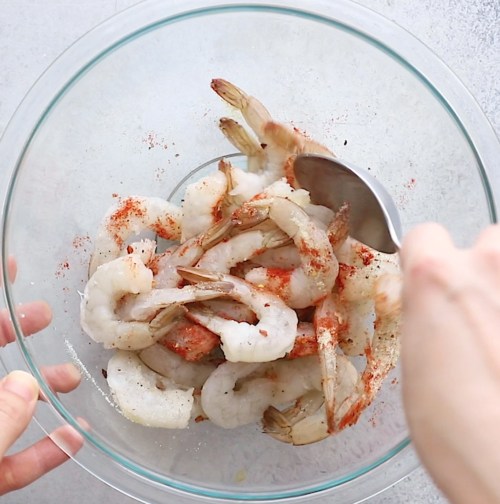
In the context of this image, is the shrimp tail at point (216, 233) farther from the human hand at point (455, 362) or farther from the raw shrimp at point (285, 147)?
the human hand at point (455, 362)

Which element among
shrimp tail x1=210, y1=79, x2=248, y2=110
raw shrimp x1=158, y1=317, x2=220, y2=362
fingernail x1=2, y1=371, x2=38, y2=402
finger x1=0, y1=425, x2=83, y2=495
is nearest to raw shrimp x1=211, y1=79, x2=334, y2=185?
shrimp tail x1=210, y1=79, x2=248, y2=110

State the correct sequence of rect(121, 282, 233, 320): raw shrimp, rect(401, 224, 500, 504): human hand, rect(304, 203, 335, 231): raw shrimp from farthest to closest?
rect(304, 203, 335, 231): raw shrimp < rect(121, 282, 233, 320): raw shrimp < rect(401, 224, 500, 504): human hand

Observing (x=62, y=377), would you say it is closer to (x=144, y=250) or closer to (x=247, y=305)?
(x=144, y=250)

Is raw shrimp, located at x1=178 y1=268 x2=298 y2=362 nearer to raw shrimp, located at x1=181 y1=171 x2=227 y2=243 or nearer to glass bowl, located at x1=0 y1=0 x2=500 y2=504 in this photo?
raw shrimp, located at x1=181 y1=171 x2=227 y2=243

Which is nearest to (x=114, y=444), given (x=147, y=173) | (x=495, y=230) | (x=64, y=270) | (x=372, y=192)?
(x=64, y=270)

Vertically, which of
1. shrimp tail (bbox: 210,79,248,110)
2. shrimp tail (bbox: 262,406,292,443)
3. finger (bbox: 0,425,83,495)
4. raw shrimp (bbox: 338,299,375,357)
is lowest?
finger (bbox: 0,425,83,495)

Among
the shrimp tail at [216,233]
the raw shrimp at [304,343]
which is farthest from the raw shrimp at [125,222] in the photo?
the raw shrimp at [304,343]
